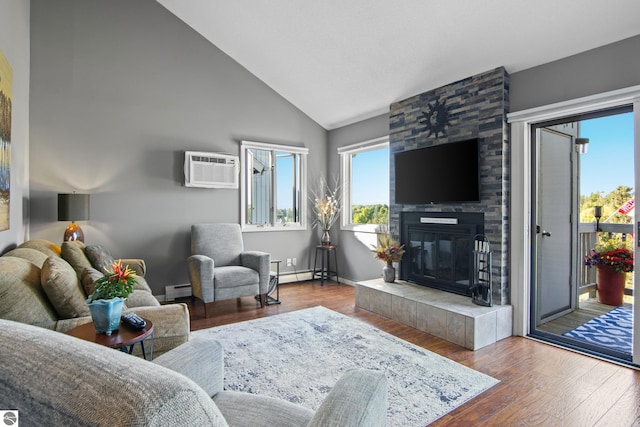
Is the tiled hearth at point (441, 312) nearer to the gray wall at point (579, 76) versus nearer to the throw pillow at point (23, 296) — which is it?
the gray wall at point (579, 76)

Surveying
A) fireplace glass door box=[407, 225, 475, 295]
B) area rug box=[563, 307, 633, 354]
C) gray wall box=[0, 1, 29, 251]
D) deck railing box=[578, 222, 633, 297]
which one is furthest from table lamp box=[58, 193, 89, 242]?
deck railing box=[578, 222, 633, 297]

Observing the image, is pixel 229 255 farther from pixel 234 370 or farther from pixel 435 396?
pixel 435 396

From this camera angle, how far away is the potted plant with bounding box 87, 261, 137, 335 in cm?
170

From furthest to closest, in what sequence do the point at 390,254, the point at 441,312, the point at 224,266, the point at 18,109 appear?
the point at 224,266 < the point at 390,254 < the point at 441,312 < the point at 18,109

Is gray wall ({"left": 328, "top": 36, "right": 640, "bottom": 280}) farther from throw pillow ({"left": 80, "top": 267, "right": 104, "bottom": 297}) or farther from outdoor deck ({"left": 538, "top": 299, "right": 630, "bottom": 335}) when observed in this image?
throw pillow ({"left": 80, "top": 267, "right": 104, "bottom": 297})

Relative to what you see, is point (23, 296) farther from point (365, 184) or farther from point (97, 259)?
point (365, 184)

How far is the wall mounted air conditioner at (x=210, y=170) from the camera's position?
14.9 feet

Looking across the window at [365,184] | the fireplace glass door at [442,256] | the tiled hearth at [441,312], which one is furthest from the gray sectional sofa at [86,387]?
the window at [365,184]

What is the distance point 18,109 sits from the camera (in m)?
3.14

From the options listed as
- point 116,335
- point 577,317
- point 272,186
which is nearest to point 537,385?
point 577,317

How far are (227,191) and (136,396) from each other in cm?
460

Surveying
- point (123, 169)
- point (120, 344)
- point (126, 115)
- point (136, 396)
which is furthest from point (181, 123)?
point (136, 396)

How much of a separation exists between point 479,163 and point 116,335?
3.32 m

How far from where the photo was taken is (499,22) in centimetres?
297
